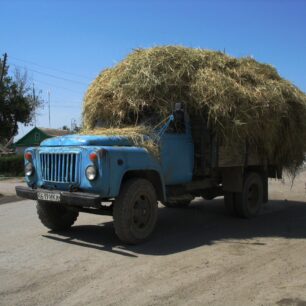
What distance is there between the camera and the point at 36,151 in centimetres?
868

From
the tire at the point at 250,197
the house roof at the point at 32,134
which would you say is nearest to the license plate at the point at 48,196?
the tire at the point at 250,197

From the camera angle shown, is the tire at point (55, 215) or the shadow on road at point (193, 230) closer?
the shadow on road at point (193, 230)

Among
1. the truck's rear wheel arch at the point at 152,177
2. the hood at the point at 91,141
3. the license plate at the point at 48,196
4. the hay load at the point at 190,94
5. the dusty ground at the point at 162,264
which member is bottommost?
the dusty ground at the point at 162,264

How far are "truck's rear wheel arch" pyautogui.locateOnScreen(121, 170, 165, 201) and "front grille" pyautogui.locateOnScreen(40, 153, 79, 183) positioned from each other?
82 cm

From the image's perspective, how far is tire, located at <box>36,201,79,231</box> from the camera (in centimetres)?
889

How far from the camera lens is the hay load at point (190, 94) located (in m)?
9.10

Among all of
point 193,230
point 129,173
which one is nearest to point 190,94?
point 129,173

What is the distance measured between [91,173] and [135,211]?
100cm

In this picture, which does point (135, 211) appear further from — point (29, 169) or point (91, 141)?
point (29, 169)

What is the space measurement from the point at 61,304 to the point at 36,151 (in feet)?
13.0

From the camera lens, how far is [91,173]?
7.52 metres

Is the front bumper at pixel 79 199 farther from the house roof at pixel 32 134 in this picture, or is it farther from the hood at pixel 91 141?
the house roof at pixel 32 134

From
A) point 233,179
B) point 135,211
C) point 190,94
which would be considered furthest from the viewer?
point 233,179

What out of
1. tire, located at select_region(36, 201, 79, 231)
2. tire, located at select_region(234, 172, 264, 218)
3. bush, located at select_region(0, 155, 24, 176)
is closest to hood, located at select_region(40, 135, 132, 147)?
tire, located at select_region(36, 201, 79, 231)
